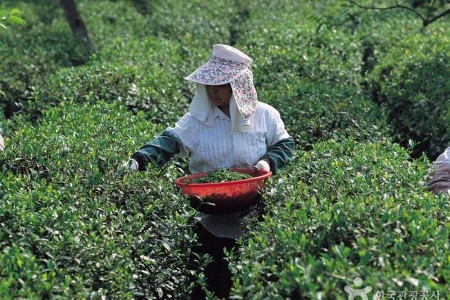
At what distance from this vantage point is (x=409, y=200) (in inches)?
165

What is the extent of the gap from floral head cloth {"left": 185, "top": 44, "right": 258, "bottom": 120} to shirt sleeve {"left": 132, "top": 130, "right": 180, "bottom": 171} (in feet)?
1.26

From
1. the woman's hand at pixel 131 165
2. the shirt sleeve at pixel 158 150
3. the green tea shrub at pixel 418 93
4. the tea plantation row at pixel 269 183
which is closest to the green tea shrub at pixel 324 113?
the tea plantation row at pixel 269 183

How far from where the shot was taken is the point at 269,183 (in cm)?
477

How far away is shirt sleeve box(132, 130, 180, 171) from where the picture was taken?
4820 mm

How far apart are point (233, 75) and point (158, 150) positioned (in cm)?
62

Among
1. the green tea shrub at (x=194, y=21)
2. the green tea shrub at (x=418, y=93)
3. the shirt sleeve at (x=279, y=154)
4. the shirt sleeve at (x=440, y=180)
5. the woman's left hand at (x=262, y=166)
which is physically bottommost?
the green tea shrub at (x=194, y=21)

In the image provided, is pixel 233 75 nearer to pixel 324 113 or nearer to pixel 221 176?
pixel 221 176

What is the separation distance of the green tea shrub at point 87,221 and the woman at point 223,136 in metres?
0.22

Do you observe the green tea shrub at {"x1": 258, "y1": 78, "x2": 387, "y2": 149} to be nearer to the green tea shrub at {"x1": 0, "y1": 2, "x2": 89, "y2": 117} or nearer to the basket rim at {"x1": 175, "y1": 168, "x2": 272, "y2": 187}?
the basket rim at {"x1": 175, "y1": 168, "x2": 272, "y2": 187}

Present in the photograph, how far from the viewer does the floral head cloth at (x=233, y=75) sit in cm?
486

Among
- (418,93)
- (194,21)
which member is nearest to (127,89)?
(418,93)

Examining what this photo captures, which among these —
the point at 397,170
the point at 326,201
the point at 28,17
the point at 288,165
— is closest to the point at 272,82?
the point at 288,165

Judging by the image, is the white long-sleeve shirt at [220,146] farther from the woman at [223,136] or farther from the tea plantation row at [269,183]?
the tea plantation row at [269,183]

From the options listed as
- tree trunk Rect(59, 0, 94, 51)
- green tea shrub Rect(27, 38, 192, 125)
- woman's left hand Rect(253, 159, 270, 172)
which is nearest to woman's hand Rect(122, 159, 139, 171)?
woman's left hand Rect(253, 159, 270, 172)
